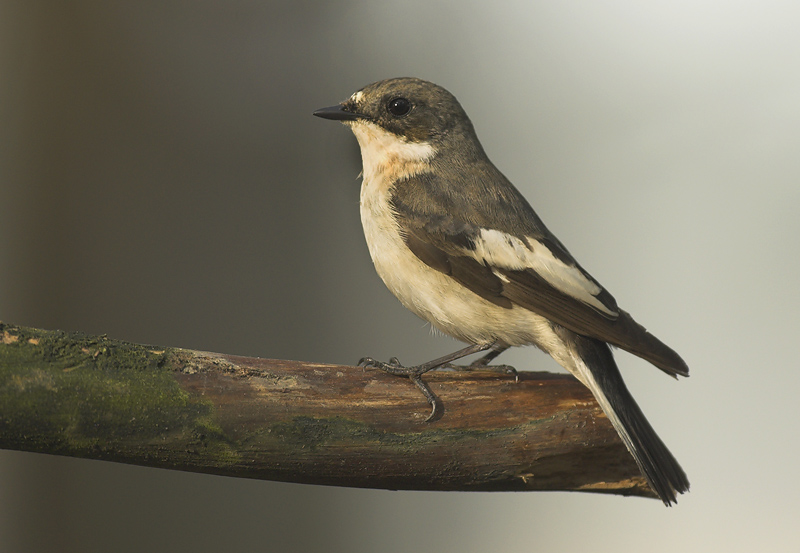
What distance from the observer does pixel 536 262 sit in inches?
75.0

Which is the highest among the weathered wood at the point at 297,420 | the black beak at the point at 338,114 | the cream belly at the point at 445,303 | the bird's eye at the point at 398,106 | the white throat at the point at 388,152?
the bird's eye at the point at 398,106

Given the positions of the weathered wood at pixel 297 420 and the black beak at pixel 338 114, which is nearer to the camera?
the weathered wood at pixel 297 420

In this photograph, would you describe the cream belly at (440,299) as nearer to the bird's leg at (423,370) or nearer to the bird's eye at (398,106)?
the bird's leg at (423,370)

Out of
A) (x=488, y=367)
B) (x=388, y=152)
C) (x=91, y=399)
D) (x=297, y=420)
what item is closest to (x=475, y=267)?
(x=488, y=367)

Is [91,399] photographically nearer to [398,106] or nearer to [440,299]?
[440,299]

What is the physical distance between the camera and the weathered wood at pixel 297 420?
1.40 metres

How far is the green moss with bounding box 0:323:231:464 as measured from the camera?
1356mm

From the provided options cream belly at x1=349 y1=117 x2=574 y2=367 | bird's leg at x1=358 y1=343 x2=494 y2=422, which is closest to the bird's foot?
bird's leg at x1=358 y1=343 x2=494 y2=422

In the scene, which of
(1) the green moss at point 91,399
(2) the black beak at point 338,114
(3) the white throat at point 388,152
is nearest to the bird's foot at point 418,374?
(1) the green moss at point 91,399

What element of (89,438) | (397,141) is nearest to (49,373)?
(89,438)

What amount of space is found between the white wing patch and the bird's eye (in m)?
0.50

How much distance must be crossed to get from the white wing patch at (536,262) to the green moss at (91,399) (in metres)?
0.86

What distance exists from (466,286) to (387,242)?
0.27 m

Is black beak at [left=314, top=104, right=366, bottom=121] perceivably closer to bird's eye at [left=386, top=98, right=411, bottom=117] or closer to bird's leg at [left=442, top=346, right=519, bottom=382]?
bird's eye at [left=386, top=98, right=411, bottom=117]
